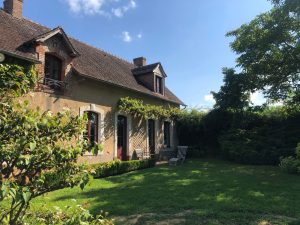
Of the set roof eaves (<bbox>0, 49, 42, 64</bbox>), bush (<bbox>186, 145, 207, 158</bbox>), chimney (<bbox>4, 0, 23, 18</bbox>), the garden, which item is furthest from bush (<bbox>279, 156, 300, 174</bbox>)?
chimney (<bbox>4, 0, 23, 18</bbox>)

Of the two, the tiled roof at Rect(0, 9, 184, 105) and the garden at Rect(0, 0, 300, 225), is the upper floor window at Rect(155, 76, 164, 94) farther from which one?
the garden at Rect(0, 0, 300, 225)

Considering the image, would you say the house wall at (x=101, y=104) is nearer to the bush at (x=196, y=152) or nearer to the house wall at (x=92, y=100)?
the house wall at (x=92, y=100)

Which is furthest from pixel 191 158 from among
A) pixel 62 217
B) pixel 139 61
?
pixel 62 217

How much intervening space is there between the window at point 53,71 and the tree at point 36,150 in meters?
10.4

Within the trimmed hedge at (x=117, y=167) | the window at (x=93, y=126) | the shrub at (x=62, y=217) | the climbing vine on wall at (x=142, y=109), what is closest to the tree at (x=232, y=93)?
the climbing vine on wall at (x=142, y=109)

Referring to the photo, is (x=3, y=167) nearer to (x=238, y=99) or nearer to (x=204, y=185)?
(x=204, y=185)

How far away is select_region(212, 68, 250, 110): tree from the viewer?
2009cm

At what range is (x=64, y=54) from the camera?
13742 millimetres

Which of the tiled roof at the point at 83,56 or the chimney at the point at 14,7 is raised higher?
the chimney at the point at 14,7

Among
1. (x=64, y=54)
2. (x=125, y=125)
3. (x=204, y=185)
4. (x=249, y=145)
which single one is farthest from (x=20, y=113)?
(x=249, y=145)

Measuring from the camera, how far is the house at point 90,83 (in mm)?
12500

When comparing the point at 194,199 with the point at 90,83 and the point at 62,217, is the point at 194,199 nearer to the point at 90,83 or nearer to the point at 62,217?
the point at 62,217

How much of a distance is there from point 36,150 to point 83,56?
14928 millimetres

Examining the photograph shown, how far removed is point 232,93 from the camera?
20.2m
